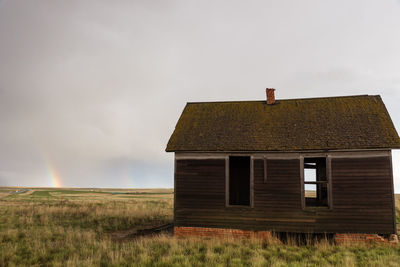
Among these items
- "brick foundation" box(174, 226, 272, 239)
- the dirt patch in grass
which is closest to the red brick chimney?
"brick foundation" box(174, 226, 272, 239)

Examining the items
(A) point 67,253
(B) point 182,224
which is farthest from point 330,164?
(A) point 67,253

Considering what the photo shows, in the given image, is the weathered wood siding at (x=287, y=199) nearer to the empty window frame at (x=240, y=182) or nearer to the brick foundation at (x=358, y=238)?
the brick foundation at (x=358, y=238)

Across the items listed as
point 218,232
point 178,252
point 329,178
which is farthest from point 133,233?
point 329,178

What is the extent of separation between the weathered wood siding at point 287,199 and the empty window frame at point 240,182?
443 cm

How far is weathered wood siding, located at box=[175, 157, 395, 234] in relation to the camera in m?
11.7

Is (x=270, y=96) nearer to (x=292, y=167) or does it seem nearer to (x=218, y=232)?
(x=292, y=167)

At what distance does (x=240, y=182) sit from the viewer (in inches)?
689

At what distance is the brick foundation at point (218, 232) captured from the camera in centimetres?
1251

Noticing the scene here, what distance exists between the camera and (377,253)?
33.7 ft

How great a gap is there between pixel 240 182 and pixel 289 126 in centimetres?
518

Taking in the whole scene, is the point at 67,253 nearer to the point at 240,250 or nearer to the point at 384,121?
the point at 240,250

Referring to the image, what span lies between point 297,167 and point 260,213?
2429 millimetres

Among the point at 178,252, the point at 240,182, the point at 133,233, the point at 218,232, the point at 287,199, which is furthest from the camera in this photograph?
the point at 240,182

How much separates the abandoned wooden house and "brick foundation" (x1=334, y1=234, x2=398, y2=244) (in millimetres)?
192
